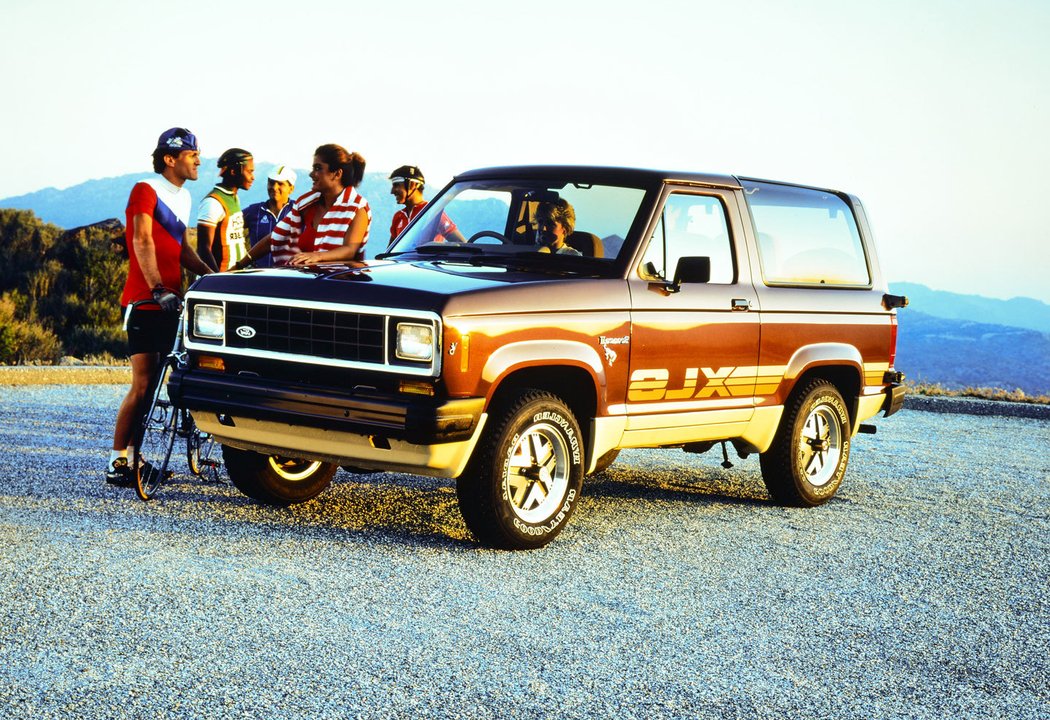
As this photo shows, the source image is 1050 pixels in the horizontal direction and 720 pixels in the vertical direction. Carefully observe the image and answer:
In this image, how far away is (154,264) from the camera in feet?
24.4

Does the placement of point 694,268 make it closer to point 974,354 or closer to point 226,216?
point 226,216

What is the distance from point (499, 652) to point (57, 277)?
96.6 feet

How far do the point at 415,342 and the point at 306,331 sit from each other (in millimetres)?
675

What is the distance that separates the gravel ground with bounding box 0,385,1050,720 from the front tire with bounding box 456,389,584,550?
16cm

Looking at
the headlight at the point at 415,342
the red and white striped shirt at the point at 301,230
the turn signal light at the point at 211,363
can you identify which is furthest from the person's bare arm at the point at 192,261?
the headlight at the point at 415,342

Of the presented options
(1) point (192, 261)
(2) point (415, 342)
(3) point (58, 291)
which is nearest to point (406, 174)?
(1) point (192, 261)

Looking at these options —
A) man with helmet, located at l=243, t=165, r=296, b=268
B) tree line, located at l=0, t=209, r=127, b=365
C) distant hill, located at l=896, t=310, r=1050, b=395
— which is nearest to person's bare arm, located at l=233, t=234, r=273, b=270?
man with helmet, located at l=243, t=165, r=296, b=268

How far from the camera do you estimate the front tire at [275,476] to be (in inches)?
288

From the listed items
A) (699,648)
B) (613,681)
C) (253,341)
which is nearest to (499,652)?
(613,681)

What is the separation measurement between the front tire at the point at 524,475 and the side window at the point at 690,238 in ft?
3.79

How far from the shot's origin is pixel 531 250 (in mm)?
7262

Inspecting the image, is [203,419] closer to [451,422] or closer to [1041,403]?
[451,422]

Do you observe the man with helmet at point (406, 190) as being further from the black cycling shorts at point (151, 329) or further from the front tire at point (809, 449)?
the front tire at point (809, 449)

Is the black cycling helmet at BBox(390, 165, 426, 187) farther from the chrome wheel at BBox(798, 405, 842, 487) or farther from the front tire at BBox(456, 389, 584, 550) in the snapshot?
the front tire at BBox(456, 389, 584, 550)
